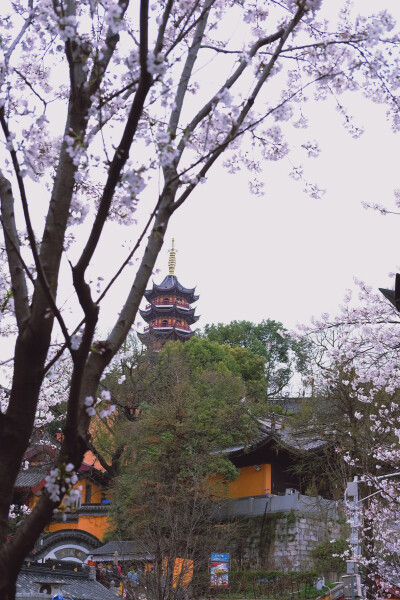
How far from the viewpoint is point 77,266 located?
94.3 inches

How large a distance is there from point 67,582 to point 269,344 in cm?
3200

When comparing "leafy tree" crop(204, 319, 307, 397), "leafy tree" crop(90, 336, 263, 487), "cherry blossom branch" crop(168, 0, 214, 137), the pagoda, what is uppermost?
the pagoda

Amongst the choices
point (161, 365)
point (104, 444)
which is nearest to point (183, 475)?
point (104, 444)

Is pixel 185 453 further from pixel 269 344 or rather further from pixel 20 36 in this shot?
pixel 269 344

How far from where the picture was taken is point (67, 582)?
13867 mm

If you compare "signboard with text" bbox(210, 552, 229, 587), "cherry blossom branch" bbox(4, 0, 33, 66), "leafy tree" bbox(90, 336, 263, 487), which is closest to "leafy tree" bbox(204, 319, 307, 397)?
"leafy tree" bbox(90, 336, 263, 487)

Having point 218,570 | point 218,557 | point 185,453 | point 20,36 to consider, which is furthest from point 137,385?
point 20,36

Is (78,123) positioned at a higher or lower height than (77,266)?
higher

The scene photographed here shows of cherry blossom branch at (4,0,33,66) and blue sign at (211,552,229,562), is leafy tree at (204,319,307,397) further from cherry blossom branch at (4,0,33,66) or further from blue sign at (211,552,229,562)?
cherry blossom branch at (4,0,33,66)

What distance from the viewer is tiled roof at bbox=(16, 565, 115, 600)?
12.8 m

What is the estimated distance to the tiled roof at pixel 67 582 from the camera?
1277 centimetres

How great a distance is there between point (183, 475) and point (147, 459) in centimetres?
170

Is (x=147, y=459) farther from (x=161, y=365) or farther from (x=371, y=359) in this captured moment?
(x=371, y=359)

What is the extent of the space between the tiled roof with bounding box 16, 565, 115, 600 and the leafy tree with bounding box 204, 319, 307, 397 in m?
28.4
